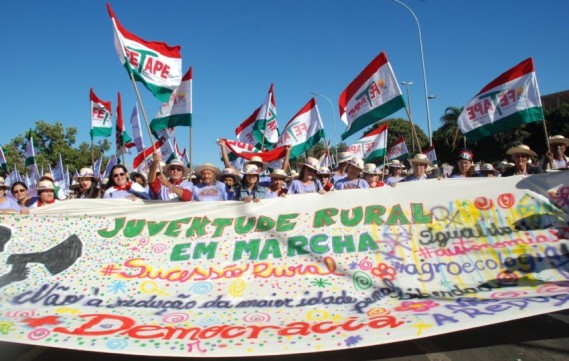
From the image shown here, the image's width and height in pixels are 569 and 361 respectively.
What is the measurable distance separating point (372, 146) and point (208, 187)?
23.6 ft

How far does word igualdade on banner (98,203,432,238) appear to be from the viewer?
4453 mm

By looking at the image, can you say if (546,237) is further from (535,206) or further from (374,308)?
(374,308)

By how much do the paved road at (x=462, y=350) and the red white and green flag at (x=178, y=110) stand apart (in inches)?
169

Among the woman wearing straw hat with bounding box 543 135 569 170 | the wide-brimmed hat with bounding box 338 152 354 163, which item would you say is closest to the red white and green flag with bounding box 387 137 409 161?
the wide-brimmed hat with bounding box 338 152 354 163

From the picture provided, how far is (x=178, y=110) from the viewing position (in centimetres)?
730

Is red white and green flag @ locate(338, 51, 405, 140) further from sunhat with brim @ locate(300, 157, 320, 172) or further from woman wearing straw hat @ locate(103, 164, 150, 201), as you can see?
woman wearing straw hat @ locate(103, 164, 150, 201)

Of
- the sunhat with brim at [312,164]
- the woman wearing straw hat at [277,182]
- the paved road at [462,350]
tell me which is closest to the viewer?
the paved road at [462,350]

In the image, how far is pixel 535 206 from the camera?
4.57 metres

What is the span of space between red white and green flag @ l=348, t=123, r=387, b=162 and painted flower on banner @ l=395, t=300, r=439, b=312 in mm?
7993

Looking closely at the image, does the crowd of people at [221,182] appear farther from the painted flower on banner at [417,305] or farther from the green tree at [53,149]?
the green tree at [53,149]

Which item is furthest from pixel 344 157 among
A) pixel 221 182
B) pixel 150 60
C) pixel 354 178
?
pixel 150 60

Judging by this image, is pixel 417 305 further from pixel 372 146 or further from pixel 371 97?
pixel 372 146

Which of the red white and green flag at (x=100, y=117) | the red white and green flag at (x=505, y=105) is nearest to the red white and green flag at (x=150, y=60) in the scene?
the red white and green flag at (x=505, y=105)

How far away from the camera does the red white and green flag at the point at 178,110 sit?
7199 mm
